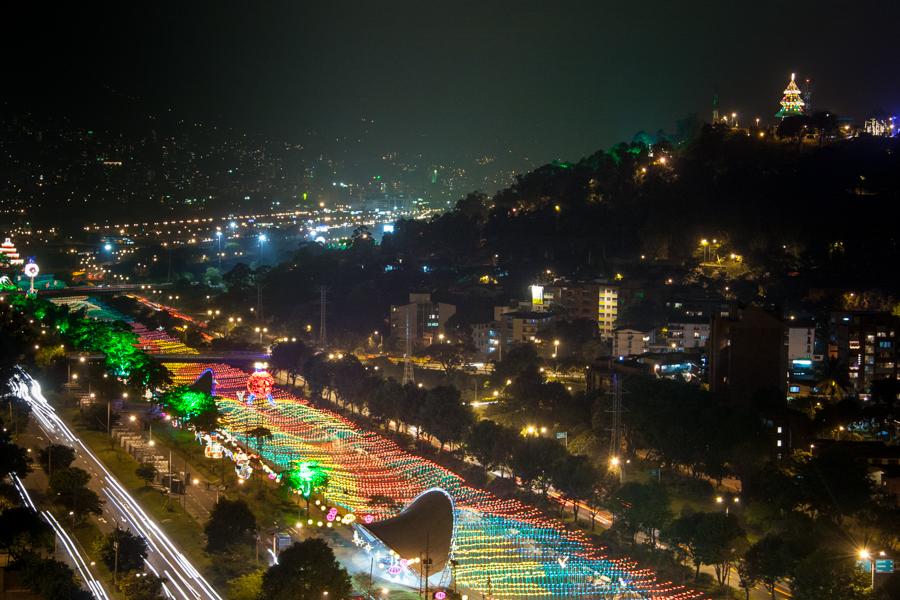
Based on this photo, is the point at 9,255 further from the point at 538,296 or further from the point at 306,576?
the point at 306,576

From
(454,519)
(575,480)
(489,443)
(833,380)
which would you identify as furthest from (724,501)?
(833,380)

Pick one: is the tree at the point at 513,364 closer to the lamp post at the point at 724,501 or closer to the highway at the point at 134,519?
the lamp post at the point at 724,501

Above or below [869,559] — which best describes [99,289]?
above

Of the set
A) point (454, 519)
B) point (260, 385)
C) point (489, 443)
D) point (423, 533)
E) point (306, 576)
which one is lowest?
point (306, 576)

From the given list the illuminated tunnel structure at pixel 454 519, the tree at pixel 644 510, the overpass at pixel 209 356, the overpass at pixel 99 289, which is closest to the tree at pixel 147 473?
the illuminated tunnel structure at pixel 454 519

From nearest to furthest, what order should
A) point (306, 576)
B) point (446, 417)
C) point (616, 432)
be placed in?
point (306, 576) < point (616, 432) < point (446, 417)

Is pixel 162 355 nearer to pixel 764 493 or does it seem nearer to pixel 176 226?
pixel 764 493

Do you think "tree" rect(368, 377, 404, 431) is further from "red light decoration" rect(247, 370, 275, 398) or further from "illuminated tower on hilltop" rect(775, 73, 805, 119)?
"illuminated tower on hilltop" rect(775, 73, 805, 119)
